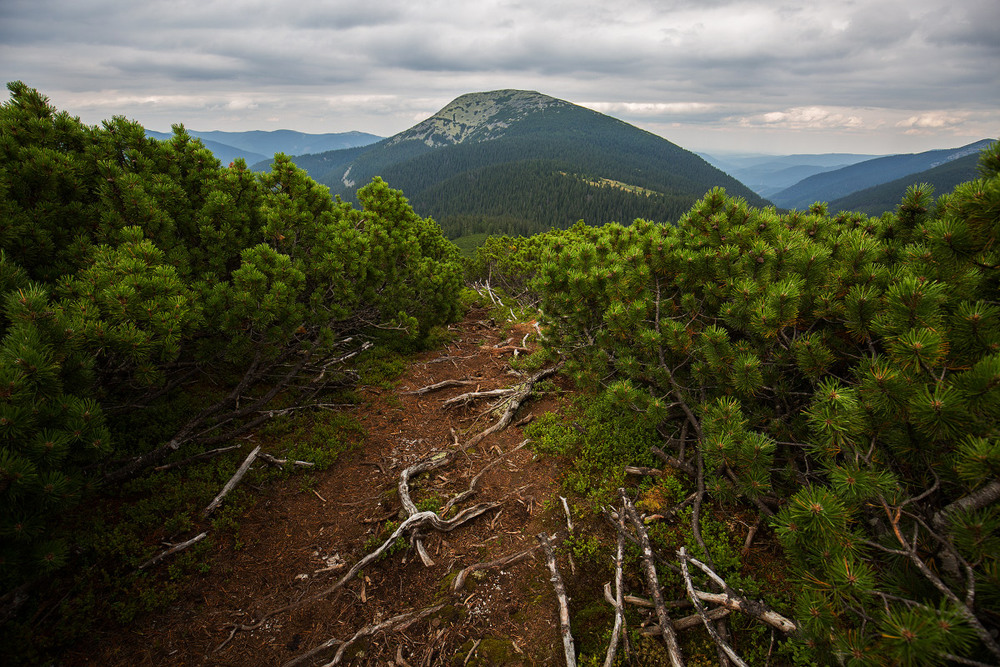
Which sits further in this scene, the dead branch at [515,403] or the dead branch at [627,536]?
the dead branch at [515,403]

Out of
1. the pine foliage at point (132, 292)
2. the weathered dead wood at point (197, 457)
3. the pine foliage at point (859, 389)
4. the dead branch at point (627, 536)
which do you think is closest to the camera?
the pine foliage at point (859, 389)

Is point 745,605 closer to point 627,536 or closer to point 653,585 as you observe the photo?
point 653,585

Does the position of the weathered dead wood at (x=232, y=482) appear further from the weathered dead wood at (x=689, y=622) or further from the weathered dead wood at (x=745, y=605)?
the weathered dead wood at (x=745, y=605)

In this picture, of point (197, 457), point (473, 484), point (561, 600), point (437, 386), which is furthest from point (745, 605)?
point (197, 457)

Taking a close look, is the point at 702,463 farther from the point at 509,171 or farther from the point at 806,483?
the point at 509,171

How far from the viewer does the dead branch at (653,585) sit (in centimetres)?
365

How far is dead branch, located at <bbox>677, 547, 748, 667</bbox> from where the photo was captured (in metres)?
3.42

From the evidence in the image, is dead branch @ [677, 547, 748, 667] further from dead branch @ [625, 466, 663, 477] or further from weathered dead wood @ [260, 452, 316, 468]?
weathered dead wood @ [260, 452, 316, 468]

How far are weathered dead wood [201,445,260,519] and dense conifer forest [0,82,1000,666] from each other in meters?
0.94

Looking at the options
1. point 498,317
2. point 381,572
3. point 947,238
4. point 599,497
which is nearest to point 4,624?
point 381,572

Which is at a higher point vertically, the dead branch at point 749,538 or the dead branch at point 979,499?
the dead branch at point 979,499

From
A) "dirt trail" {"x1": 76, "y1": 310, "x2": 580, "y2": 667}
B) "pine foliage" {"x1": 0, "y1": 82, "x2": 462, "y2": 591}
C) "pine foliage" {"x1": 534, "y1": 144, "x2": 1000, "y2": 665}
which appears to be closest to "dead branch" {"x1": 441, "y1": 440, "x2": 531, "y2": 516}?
"dirt trail" {"x1": 76, "y1": 310, "x2": 580, "y2": 667}

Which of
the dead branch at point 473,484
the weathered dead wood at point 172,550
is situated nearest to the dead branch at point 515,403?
the dead branch at point 473,484

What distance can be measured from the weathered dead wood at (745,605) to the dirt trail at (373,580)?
1621 mm
